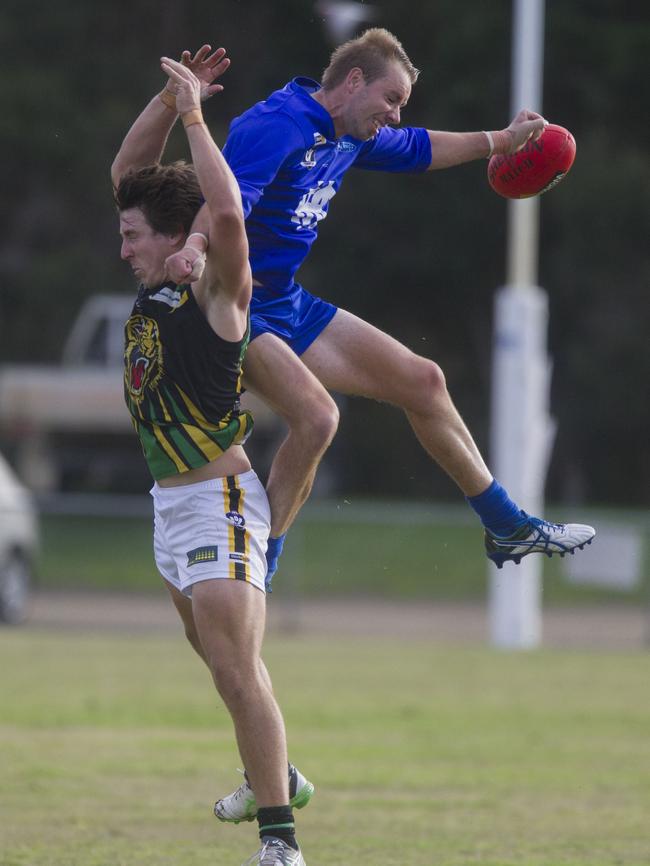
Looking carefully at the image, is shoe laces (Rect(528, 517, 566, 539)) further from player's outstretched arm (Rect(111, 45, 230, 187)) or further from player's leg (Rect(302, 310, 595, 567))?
player's outstretched arm (Rect(111, 45, 230, 187))

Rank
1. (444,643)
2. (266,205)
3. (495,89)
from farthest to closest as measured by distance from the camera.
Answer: (495,89) → (444,643) → (266,205)

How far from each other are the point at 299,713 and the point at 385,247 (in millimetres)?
23646

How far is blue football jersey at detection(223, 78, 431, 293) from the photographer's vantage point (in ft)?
18.7

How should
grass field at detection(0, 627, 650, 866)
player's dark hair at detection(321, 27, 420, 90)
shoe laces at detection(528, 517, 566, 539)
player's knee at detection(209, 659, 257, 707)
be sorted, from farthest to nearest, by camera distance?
grass field at detection(0, 627, 650, 866) < shoe laces at detection(528, 517, 566, 539) < player's dark hair at detection(321, 27, 420, 90) < player's knee at detection(209, 659, 257, 707)

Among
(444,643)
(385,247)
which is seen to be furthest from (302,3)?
(444,643)

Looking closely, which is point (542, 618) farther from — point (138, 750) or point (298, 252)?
point (298, 252)

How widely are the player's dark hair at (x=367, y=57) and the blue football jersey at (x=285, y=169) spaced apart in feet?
0.41

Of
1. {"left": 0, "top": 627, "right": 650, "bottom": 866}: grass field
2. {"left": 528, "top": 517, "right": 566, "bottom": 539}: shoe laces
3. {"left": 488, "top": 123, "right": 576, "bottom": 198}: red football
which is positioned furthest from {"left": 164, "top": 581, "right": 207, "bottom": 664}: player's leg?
{"left": 488, "top": 123, "right": 576, "bottom": 198}: red football

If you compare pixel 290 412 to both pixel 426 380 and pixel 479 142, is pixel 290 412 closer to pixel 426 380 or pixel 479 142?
pixel 426 380

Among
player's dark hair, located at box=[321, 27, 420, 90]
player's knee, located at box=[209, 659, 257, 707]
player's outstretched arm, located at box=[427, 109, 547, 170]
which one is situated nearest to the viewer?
player's knee, located at box=[209, 659, 257, 707]

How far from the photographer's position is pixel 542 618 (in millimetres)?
21578

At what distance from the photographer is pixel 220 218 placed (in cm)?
519

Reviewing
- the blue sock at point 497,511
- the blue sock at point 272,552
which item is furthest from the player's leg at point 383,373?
the blue sock at point 272,552

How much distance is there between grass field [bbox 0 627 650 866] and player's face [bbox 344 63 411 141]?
9.35ft
